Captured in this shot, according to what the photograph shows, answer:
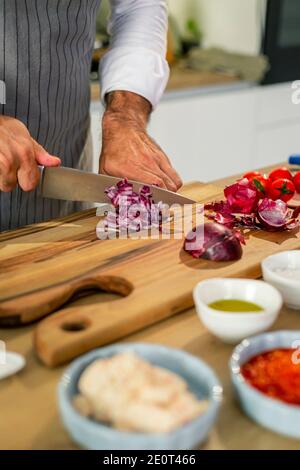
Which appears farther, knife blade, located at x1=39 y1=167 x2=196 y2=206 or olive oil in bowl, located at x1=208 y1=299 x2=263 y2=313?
knife blade, located at x1=39 y1=167 x2=196 y2=206

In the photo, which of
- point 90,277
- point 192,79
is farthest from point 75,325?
point 192,79

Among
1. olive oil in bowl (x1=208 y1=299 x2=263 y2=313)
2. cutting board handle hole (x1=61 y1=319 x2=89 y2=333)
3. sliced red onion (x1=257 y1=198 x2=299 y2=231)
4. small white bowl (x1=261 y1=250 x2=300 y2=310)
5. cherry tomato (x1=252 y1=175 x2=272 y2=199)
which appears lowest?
cutting board handle hole (x1=61 y1=319 x2=89 y2=333)

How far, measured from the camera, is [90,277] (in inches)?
41.7

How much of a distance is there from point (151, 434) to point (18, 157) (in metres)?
0.65

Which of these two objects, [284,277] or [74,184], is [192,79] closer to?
[74,184]

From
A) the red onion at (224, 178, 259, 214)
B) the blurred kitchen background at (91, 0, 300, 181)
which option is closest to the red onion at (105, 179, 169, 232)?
the red onion at (224, 178, 259, 214)

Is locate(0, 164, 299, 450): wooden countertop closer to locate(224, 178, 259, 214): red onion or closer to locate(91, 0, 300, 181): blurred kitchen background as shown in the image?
locate(224, 178, 259, 214): red onion

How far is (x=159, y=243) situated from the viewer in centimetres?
121

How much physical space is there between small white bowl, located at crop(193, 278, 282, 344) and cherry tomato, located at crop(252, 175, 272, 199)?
461 millimetres

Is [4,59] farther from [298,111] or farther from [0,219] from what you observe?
[298,111]

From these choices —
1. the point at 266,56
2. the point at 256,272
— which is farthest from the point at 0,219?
the point at 266,56

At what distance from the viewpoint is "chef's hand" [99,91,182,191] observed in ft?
4.72

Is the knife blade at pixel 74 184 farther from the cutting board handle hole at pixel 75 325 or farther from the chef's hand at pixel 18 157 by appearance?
the cutting board handle hole at pixel 75 325

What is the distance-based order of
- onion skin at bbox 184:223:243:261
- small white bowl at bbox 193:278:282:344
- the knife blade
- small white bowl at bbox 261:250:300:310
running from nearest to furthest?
small white bowl at bbox 193:278:282:344
small white bowl at bbox 261:250:300:310
onion skin at bbox 184:223:243:261
the knife blade
